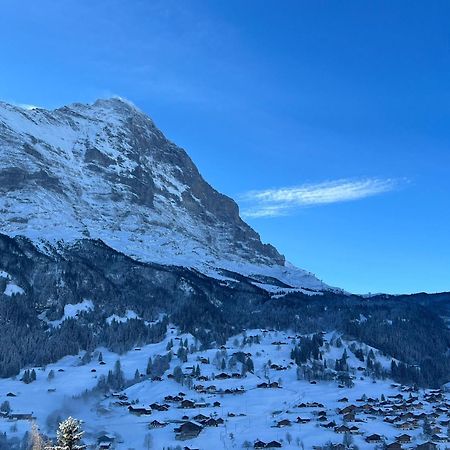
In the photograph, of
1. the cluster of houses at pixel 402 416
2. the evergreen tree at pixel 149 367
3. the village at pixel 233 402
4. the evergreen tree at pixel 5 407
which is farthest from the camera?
the evergreen tree at pixel 149 367

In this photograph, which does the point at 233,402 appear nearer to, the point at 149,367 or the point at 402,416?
the point at 149,367

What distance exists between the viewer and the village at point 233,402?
10581cm

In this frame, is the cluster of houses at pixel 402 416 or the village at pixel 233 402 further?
the village at pixel 233 402

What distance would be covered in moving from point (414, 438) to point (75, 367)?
→ 91633 millimetres

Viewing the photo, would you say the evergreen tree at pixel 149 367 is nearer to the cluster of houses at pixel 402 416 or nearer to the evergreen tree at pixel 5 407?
the evergreen tree at pixel 5 407

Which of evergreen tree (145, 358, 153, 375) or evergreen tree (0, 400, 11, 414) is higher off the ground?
evergreen tree (145, 358, 153, 375)

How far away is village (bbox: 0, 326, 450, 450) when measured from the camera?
347ft

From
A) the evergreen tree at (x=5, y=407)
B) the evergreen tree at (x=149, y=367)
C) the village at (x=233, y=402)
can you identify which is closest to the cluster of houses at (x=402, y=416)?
the village at (x=233, y=402)

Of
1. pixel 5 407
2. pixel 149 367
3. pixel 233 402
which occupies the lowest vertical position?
pixel 5 407

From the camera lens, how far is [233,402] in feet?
439

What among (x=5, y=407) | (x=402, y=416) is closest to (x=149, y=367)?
(x=5, y=407)

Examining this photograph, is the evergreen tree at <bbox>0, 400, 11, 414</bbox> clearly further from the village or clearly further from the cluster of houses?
the cluster of houses

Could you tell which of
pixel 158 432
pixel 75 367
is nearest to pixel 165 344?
pixel 75 367

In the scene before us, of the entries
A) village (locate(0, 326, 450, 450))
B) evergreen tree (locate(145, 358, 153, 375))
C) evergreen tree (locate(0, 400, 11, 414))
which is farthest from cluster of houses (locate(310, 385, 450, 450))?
evergreen tree (locate(0, 400, 11, 414))
